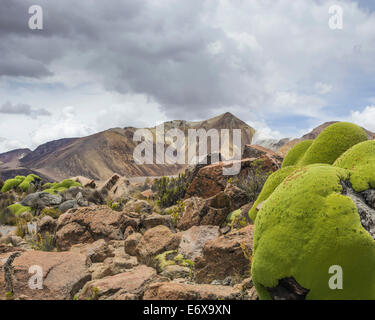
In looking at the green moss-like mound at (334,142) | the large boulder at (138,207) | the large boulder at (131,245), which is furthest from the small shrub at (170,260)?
the large boulder at (138,207)

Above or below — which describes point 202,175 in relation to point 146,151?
below

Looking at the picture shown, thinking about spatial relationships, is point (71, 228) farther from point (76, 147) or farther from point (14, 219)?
point (76, 147)

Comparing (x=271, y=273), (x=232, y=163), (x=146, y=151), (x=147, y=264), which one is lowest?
(x=147, y=264)

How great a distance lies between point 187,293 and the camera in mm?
4207

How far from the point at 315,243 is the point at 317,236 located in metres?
0.08

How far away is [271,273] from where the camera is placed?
140 inches

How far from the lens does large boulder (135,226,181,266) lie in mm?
7316

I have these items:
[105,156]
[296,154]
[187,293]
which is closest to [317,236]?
[187,293]

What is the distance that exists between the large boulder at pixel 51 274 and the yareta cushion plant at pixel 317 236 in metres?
3.67

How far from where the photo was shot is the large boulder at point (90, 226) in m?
9.09

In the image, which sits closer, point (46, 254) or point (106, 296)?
point (106, 296)
